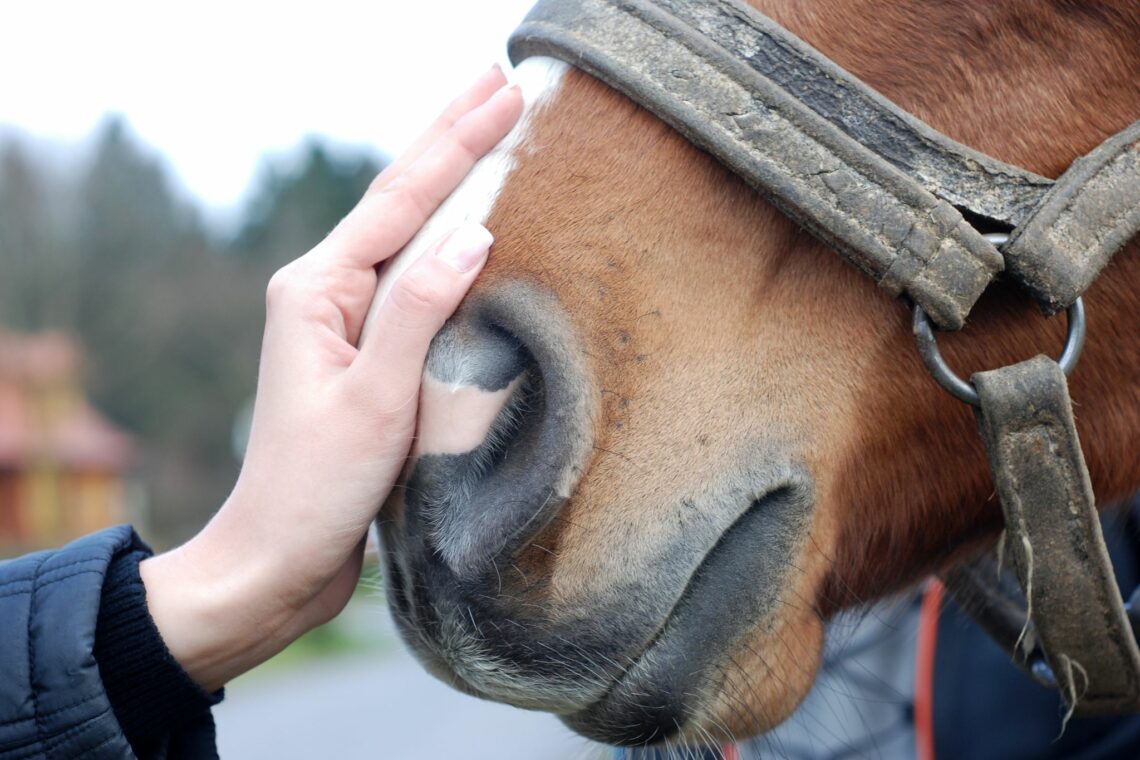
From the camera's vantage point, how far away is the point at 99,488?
79.3 ft

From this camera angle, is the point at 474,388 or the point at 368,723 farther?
the point at 368,723

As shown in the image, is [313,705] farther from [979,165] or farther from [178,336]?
[178,336]

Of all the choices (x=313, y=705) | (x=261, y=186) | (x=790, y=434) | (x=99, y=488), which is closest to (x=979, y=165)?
(x=790, y=434)

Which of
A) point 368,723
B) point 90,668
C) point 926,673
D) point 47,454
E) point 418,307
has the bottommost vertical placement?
point 47,454

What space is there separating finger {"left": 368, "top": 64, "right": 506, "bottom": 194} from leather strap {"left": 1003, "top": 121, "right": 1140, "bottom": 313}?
67 centimetres

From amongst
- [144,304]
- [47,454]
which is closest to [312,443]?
[47,454]

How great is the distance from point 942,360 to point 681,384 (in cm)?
30

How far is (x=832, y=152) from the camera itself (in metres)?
1.19

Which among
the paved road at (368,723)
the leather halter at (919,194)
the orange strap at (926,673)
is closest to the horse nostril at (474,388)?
the leather halter at (919,194)

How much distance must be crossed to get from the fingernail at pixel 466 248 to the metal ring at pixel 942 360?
486 mm

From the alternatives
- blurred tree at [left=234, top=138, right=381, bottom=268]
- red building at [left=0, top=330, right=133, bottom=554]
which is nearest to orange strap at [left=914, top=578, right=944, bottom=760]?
red building at [left=0, top=330, right=133, bottom=554]

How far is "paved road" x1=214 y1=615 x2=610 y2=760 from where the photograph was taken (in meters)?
8.80

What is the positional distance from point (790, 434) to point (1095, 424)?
40 centimetres

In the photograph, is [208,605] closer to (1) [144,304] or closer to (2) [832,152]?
(2) [832,152]
